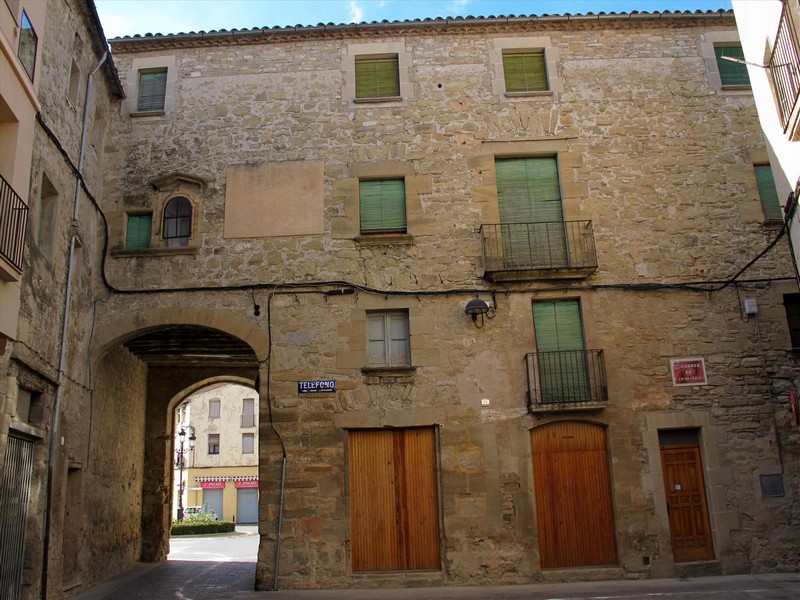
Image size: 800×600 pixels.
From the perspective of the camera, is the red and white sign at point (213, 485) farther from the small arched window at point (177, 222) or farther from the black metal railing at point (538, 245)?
the black metal railing at point (538, 245)

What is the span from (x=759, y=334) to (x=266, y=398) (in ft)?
27.0

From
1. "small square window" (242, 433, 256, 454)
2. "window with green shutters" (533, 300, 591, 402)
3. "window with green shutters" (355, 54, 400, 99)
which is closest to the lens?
"window with green shutters" (533, 300, 591, 402)

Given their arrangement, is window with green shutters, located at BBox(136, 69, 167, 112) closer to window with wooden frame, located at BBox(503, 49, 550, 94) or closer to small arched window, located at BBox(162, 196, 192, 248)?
small arched window, located at BBox(162, 196, 192, 248)

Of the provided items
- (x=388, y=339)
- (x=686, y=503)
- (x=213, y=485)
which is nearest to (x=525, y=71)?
(x=388, y=339)

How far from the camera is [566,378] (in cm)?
1198

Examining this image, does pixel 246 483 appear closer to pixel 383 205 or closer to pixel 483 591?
pixel 383 205

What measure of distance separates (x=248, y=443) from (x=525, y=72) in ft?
105

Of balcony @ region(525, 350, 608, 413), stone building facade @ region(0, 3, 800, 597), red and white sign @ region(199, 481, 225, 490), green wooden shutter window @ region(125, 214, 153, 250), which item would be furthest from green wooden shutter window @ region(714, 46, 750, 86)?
red and white sign @ region(199, 481, 225, 490)

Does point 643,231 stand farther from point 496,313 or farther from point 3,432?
point 3,432

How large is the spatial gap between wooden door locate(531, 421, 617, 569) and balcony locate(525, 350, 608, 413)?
44 centimetres

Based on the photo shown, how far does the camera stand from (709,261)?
12.6m

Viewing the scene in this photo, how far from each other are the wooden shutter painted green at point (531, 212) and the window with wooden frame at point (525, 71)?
4.79 feet

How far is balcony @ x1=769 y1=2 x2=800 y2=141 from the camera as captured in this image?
8.95 metres

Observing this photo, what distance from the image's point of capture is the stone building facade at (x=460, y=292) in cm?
1147
